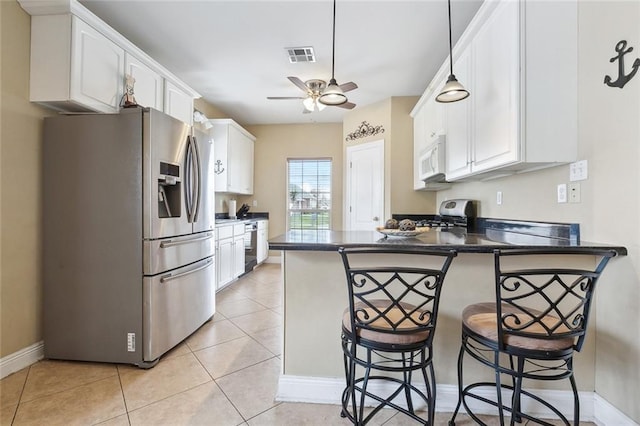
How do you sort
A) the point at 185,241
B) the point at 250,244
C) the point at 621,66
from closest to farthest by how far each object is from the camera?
1. the point at 621,66
2. the point at 185,241
3. the point at 250,244

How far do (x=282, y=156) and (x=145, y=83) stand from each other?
326 centimetres

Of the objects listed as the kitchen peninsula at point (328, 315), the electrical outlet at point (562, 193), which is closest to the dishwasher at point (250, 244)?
the kitchen peninsula at point (328, 315)

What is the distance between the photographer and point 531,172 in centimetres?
208

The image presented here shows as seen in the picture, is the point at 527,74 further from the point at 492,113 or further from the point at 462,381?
the point at 462,381

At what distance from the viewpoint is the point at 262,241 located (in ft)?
18.4

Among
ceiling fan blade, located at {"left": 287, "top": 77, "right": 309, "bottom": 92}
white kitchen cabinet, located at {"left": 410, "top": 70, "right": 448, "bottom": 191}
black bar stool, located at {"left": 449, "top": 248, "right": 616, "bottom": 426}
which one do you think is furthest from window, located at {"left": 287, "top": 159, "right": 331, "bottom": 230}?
black bar stool, located at {"left": 449, "top": 248, "right": 616, "bottom": 426}

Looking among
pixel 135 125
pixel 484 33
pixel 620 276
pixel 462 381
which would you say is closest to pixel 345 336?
pixel 462 381

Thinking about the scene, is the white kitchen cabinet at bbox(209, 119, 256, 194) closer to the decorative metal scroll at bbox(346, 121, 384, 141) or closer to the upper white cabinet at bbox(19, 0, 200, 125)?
the decorative metal scroll at bbox(346, 121, 384, 141)

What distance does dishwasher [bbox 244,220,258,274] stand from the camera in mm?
4801

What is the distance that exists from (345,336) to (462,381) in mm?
764

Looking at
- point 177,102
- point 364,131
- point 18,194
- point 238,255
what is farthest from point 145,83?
point 364,131

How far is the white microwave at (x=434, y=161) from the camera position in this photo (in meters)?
2.90

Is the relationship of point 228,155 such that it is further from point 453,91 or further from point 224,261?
point 453,91

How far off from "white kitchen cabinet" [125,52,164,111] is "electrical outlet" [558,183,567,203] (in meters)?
3.28
